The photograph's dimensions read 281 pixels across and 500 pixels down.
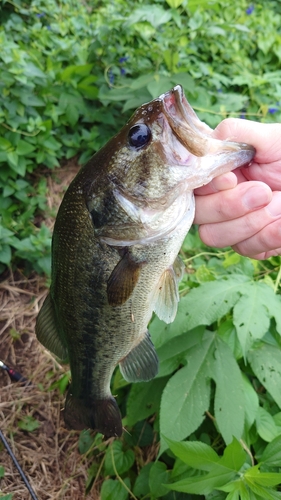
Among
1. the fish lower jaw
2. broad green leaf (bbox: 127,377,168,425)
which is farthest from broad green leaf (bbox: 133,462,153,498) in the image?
the fish lower jaw

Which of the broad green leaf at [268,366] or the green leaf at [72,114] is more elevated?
the green leaf at [72,114]

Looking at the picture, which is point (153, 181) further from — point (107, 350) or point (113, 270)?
point (107, 350)

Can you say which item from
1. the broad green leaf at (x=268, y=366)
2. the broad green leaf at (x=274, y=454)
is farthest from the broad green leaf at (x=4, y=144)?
the broad green leaf at (x=274, y=454)

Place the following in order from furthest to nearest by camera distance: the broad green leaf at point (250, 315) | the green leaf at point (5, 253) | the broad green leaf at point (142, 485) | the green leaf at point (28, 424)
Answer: the green leaf at point (5, 253) < the green leaf at point (28, 424) < the broad green leaf at point (142, 485) < the broad green leaf at point (250, 315)

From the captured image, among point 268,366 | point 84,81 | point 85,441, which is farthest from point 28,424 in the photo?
point 84,81

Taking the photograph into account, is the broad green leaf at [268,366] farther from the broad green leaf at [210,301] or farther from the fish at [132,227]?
the fish at [132,227]

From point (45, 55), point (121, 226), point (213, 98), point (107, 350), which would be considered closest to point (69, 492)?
point (107, 350)
